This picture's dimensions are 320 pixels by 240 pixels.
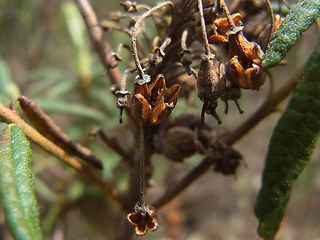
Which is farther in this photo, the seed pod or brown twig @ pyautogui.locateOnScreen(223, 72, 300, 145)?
brown twig @ pyautogui.locateOnScreen(223, 72, 300, 145)

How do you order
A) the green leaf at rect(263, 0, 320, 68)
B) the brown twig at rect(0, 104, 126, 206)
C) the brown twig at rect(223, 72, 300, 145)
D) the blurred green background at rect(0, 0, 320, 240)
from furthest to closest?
the blurred green background at rect(0, 0, 320, 240) < the brown twig at rect(223, 72, 300, 145) < the brown twig at rect(0, 104, 126, 206) < the green leaf at rect(263, 0, 320, 68)

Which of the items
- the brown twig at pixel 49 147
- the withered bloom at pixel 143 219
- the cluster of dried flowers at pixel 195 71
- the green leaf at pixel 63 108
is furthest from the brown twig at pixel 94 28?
the green leaf at pixel 63 108

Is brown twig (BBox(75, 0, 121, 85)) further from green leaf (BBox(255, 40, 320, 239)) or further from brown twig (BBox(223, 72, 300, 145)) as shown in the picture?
green leaf (BBox(255, 40, 320, 239))

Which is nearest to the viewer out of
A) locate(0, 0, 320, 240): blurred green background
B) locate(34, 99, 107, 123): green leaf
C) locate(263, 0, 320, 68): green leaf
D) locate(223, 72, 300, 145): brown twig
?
locate(263, 0, 320, 68): green leaf

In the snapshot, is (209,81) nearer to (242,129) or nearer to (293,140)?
(293,140)

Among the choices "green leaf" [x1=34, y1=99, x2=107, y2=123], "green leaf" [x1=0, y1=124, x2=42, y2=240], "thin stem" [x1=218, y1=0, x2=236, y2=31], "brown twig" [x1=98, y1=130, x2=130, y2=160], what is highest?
"thin stem" [x1=218, y1=0, x2=236, y2=31]

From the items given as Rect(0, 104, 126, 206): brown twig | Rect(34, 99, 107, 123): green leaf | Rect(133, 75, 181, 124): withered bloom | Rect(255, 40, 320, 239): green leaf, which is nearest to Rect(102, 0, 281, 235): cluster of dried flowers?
Rect(133, 75, 181, 124): withered bloom

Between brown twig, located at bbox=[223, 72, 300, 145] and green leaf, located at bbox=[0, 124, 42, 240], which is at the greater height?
green leaf, located at bbox=[0, 124, 42, 240]

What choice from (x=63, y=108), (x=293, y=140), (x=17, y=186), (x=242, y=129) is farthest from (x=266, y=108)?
(x=63, y=108)
